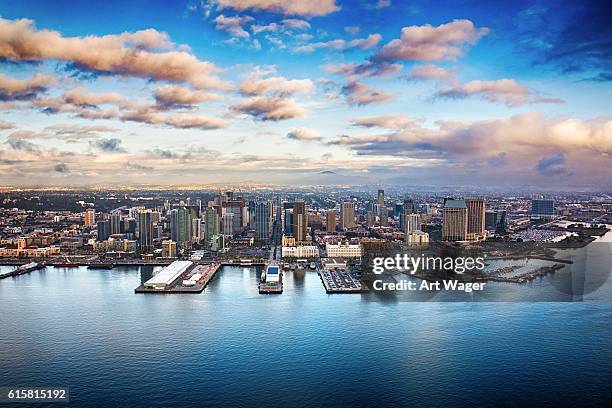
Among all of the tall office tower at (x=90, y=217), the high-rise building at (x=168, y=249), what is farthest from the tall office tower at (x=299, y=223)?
the tall office tower at (x=90, y=217)

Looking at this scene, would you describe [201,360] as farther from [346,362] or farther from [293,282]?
[293,282]

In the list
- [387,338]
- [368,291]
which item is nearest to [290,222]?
[368,291]

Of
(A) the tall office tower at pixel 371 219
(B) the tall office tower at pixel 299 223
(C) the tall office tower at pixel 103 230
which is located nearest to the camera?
(C) the tall office tower at pixel 103 230

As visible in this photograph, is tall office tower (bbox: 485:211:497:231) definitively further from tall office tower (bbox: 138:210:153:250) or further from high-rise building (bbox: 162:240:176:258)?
tall office tower (bbox: 138:210:153:250)

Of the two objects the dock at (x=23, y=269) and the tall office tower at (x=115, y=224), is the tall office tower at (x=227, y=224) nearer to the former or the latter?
the tall office tower at (x=115, y=224)
